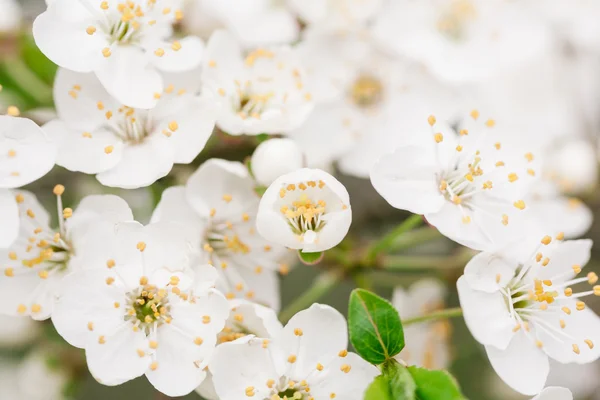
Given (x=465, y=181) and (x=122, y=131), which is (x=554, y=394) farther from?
(x=122, y=131)

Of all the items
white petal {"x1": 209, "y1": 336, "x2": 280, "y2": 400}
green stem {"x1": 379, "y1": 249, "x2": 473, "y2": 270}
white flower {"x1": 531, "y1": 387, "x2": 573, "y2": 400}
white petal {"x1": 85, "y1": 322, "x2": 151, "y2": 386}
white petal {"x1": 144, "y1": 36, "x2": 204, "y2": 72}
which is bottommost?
green stem {"x1": 379, "y1": 249, "x2": 473, "y2": 270}

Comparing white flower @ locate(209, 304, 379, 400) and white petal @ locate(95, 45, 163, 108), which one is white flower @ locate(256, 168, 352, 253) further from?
white petal @ locate(95, 45, 163, 108)

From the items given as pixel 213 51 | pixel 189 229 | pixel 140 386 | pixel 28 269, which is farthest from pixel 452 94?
pixel 140 386

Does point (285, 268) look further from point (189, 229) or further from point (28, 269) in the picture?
point (28, 269)

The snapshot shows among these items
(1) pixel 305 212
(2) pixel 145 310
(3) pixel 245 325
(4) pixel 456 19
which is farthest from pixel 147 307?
(4) pixel 456 19

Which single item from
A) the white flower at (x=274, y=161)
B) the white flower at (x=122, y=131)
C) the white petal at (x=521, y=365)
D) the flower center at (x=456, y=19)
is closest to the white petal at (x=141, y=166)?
the white flower at (x=122, y=131)

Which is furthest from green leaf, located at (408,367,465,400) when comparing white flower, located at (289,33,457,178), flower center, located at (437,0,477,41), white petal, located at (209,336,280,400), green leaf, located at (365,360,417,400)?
flower center, located at (437,0,477,41)

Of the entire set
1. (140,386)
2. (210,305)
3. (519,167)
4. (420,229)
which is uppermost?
(519,167)
